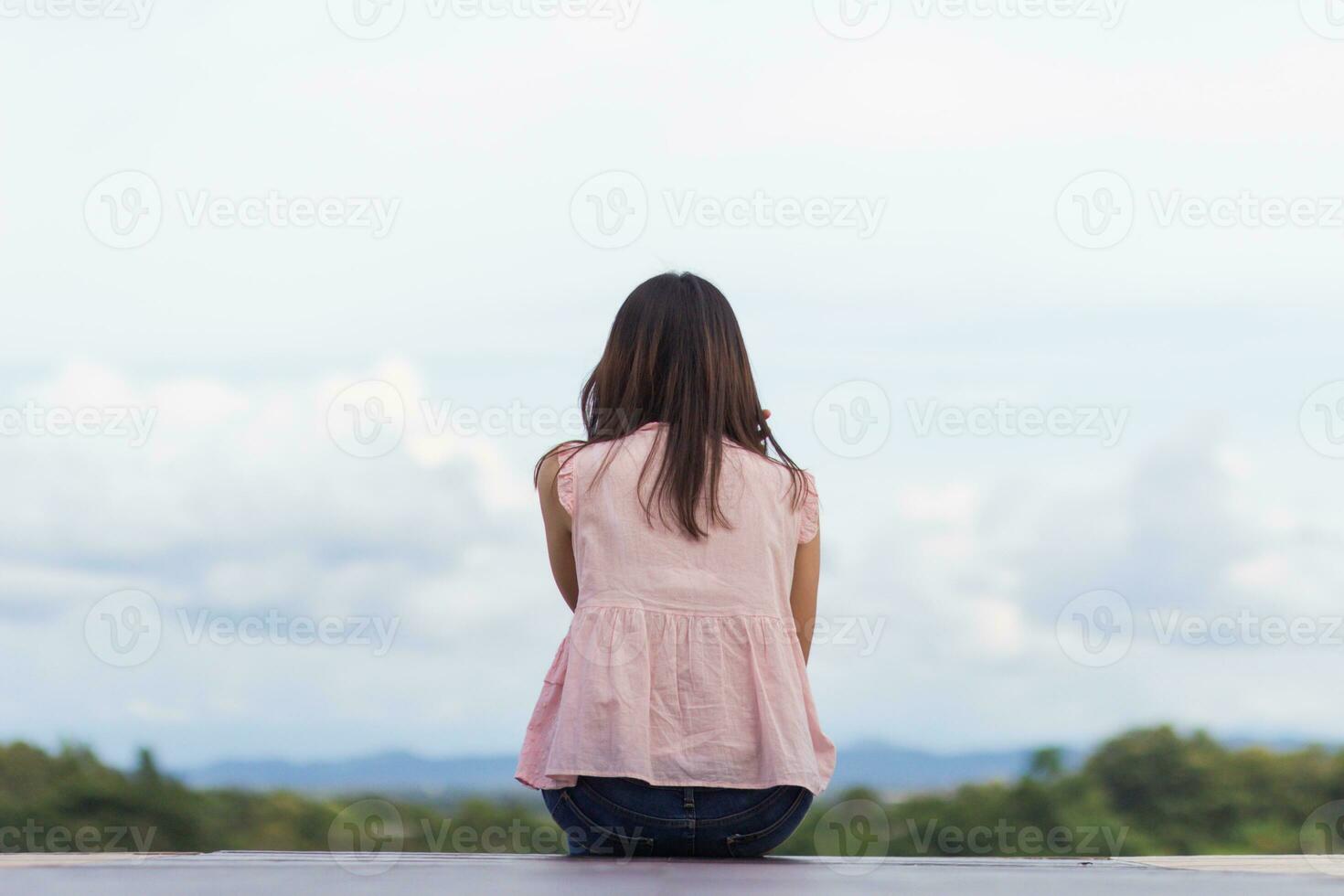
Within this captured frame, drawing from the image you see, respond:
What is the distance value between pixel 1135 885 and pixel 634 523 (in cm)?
102

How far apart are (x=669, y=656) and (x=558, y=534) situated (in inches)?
14.4

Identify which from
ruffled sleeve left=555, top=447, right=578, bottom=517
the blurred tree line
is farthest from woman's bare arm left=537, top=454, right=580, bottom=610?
the blurred tree line

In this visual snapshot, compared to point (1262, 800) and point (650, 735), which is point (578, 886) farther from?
point (1262, 800)

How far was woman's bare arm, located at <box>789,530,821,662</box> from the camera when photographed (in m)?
2.77

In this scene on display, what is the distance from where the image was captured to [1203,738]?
16953mm

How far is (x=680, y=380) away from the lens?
264 cm

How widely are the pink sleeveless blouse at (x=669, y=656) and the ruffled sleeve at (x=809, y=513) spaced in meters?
0.11

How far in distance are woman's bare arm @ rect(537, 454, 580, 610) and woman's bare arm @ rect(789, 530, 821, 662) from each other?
0.44m

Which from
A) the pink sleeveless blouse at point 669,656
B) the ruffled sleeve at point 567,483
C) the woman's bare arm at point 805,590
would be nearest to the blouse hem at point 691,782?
the pink sleeveless blouse at point 669,656

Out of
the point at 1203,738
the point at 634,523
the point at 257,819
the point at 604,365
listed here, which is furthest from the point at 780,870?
the point at 1203,738

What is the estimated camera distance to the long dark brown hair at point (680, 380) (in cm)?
261

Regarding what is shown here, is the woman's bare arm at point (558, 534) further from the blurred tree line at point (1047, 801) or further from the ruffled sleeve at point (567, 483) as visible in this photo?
the blurred tree line at point (1047, 801)

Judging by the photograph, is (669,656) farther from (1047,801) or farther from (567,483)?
(1047,801)

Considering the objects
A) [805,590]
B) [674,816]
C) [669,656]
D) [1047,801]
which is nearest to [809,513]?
[805,590]
